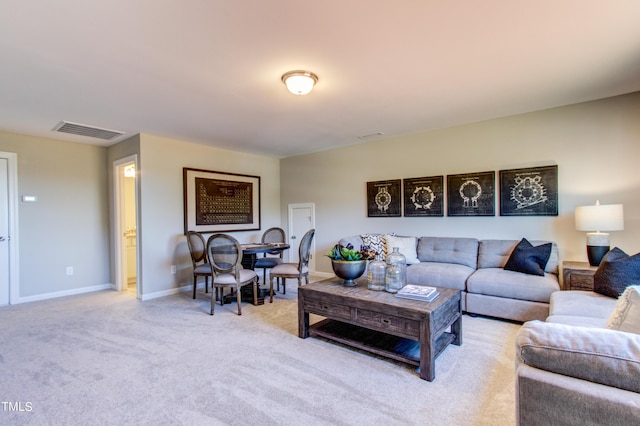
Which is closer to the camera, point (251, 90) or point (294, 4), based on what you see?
point (294, 4)

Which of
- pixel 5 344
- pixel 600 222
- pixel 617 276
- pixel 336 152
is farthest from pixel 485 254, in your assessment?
pixel 5 344

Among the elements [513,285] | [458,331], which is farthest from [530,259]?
[458,331]

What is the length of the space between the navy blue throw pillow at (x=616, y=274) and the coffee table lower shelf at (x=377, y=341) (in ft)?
4.09

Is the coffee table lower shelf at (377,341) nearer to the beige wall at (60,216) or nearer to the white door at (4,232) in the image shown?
the beige wall at (60,216)

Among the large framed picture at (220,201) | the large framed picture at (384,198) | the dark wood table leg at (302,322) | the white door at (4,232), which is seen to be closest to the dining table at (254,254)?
the large framed picture at (220,201)

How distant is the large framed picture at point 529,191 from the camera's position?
3766mm

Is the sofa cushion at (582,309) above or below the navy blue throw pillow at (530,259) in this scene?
below

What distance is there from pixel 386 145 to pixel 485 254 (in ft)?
7.34

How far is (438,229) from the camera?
183 inches

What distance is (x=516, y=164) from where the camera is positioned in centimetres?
402

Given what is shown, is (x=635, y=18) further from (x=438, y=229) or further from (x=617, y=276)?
(x=438, y=229)

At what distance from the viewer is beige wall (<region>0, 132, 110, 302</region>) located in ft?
14.6

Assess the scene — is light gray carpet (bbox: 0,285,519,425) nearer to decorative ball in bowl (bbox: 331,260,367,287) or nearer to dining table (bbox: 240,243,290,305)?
decorative ball in bowl (bbox: 331,260,367,287)

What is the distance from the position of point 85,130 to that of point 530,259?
5783mm
